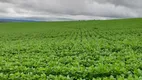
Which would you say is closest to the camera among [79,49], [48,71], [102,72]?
[102,72]

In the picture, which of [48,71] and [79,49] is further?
[79,49]

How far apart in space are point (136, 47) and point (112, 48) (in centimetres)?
167

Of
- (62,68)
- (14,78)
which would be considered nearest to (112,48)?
(62,68)

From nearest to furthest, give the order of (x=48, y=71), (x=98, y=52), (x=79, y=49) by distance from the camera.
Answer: (x=48, y=71) → (x=98, y=52) → (x=79, y=49)

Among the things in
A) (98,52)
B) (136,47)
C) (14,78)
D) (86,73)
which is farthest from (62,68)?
(136,47)

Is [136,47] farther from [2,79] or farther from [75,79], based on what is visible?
[2,79]

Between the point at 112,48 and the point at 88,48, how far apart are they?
59.1 inches

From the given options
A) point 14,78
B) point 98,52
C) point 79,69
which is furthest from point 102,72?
point 98,52

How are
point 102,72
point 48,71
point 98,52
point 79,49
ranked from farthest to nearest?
point 79,49 → point 98,52 → point 48,71 → point 102,72

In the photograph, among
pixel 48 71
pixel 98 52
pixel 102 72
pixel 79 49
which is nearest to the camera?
pixel 102 72

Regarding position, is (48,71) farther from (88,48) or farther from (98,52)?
(88,48)

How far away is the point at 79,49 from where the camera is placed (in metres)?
14.9

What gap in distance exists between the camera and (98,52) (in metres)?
13.3

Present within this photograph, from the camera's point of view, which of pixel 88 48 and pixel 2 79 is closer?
pixel 2 79
